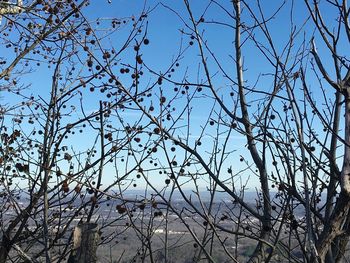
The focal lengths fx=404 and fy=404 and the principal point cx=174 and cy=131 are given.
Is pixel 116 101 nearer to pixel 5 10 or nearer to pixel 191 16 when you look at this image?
pixel 191 16

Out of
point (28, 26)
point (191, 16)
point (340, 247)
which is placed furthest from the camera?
point (28, 26)

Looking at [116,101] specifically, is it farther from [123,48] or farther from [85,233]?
[85,233]

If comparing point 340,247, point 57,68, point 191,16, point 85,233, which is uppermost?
point 57,68

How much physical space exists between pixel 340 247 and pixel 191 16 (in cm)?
216

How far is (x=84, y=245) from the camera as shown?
2559 millimetres

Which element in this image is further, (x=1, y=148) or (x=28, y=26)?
(x=28, y=26)

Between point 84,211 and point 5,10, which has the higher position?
point 5,10

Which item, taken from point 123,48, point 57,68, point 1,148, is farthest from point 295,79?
point 1,148

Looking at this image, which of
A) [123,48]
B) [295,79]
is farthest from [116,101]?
[295,79]

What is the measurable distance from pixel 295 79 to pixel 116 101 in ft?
9.59

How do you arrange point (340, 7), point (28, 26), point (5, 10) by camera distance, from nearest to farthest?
point (340, 7), point (28, 26), point (5, 10)

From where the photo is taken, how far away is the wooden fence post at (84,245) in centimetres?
254

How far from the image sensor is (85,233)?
2.59 meters

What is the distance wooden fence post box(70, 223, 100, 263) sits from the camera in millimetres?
2545
